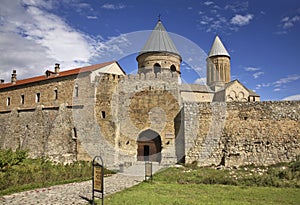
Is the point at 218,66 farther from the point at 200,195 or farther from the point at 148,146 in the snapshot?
the point at 200,195

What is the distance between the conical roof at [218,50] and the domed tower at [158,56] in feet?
54.2

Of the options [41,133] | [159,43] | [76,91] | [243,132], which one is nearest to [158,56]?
[159,43]

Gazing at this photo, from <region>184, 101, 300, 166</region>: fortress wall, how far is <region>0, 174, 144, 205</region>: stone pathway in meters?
6.42

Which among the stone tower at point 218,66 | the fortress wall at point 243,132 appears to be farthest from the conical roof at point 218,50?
the fortress wall at point 243,132

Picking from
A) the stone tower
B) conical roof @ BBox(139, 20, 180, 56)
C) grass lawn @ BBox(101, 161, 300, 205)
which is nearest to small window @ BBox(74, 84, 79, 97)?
conical roof @ BBox(139, 20, 180, 56)

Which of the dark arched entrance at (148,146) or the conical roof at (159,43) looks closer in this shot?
the dark arched entrance at (148,146)

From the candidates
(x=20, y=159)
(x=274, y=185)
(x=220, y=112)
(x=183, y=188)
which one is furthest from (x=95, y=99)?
(x=274, y=185)

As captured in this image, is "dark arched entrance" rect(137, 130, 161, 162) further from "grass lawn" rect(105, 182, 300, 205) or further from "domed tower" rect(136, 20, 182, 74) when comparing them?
"domed tower" rect(136, 20, 182, 74)

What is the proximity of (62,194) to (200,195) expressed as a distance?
5.04 m

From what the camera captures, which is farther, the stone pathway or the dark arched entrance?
the dark arched entrance

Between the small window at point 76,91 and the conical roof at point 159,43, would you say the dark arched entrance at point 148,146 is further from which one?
the conical roof at point 159,43

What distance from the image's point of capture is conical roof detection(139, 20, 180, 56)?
23875mm

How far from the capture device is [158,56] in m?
23.4

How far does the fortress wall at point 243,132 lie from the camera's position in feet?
48.5
